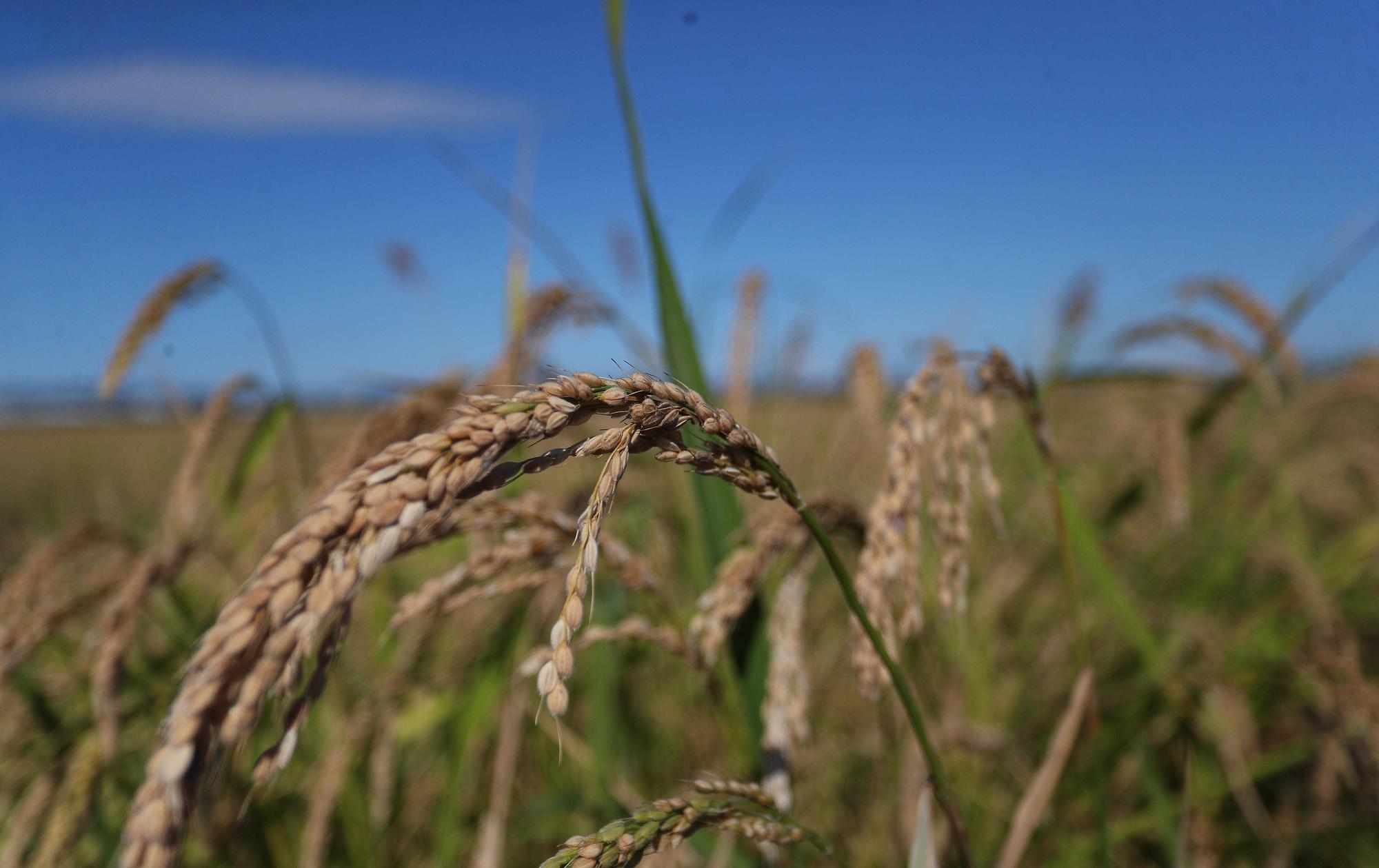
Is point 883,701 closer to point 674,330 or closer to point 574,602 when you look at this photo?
point 674,330

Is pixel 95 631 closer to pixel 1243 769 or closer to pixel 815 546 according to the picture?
pixel 815 546

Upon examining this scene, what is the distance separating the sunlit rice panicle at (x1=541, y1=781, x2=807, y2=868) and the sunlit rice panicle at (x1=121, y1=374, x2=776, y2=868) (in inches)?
10.1

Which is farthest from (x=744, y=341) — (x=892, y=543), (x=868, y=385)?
(x=892, y=543)

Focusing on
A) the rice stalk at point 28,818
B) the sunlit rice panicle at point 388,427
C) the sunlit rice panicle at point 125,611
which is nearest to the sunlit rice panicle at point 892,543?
the sunlit rice panicle at point 388,427

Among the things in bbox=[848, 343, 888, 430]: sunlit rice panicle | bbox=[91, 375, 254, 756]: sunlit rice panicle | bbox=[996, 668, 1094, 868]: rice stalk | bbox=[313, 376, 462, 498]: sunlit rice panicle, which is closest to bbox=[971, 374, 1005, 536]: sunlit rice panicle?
bbox=[996, 668, 1094, 868]: rice stalk

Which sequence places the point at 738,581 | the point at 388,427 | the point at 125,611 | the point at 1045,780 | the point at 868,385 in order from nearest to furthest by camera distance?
the point at 738,581 < the point at 1045,780 < the point at 125,611 < the point at 388,427 < the point at 868,385

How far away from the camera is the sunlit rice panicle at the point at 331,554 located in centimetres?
42

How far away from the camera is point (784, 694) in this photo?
110 cm

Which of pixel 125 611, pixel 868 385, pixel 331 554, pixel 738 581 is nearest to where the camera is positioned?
pixel 331 554

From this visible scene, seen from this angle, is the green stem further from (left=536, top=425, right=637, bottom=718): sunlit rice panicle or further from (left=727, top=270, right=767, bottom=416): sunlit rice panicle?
(left=727, top=270, right=767, bottom=416): sunlit rice panicle

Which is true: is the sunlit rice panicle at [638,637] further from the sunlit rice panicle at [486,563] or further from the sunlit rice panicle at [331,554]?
the sunlit rice panicle at [331,554]

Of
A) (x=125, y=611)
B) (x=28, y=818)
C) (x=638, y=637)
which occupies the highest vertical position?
(x=638, y=637)

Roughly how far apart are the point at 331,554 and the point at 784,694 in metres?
0.77

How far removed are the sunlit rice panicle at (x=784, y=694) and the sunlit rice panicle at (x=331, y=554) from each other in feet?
1.84
